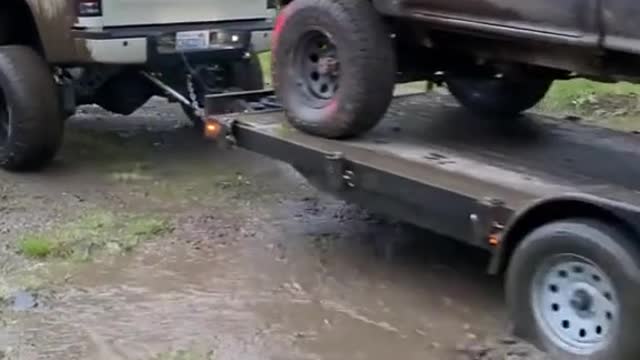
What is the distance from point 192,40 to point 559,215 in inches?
137

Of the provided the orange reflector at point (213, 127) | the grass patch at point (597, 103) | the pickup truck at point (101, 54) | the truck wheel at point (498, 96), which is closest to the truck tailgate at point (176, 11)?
the pickup truck at point (101, 54)

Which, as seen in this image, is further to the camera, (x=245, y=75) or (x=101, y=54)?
(x=245, y=75)

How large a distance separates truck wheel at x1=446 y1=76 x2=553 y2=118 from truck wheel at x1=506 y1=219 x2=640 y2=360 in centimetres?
233

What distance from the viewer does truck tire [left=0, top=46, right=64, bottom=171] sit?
7359 mm

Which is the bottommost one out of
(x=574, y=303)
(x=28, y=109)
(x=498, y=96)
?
(x=28, y=109)

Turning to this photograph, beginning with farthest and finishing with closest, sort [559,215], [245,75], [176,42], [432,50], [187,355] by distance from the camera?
[245,75], [176,42], [432,50], [187,355], [559,215]

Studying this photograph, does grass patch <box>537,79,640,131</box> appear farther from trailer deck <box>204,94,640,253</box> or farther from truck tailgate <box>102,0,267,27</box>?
truck tailgate <box>102,0,267,27</box>

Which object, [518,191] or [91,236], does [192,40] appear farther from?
[518,191]

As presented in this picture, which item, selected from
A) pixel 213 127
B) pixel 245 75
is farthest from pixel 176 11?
pixel 213 127

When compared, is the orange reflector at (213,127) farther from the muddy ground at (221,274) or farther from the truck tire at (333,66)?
the muddy ground at (221,274)

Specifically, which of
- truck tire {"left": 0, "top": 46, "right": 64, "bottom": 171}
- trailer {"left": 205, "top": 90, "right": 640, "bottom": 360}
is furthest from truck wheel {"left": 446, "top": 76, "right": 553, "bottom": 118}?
truck tire {"left": 0, "top": 46, "right": 64, "bottom": 171}

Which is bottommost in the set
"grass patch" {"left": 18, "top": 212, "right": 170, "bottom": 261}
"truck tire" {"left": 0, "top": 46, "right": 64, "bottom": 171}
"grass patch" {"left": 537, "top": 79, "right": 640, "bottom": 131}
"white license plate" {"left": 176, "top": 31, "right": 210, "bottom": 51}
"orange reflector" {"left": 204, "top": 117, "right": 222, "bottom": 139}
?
"grass patch" {"left": 18, "top": 212, "right": 170, "bottom": 261}

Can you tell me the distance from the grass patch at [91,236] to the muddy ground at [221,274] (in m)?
0.01

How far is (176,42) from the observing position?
294 inches
